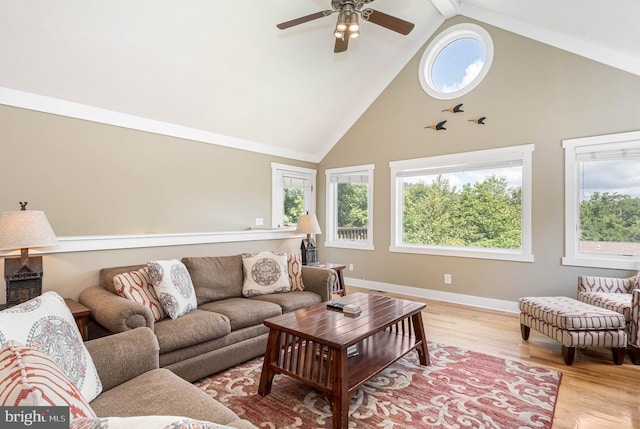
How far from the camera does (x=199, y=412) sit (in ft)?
4.30

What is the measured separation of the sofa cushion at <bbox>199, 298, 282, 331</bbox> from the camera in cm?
272

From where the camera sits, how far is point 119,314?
7.13 ft

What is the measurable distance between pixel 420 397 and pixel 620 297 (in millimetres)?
2297

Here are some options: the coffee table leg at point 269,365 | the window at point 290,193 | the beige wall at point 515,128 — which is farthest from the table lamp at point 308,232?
the coffee table leg at point 269,365

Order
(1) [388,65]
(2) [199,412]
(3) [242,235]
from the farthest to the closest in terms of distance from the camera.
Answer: (1) [388,65]
(3) [242,235]
(2) [199,412]

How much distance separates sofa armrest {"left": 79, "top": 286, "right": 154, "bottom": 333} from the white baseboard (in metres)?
3.74

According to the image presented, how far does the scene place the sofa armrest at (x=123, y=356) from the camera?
1.54 meters

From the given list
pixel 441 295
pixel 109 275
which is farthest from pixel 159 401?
pixel 441 295

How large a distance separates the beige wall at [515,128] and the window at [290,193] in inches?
50.5

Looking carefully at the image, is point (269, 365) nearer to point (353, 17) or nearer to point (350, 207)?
point (353, 17)

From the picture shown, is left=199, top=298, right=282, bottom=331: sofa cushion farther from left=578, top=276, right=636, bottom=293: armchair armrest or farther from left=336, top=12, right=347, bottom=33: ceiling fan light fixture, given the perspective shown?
left=578, top=276, right=636, bottom=293: armchair armrest

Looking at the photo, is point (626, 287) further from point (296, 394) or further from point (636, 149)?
point (296, 394)

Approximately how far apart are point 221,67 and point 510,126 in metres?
3.60

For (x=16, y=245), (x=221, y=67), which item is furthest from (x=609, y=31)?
(x=16, y=245)
